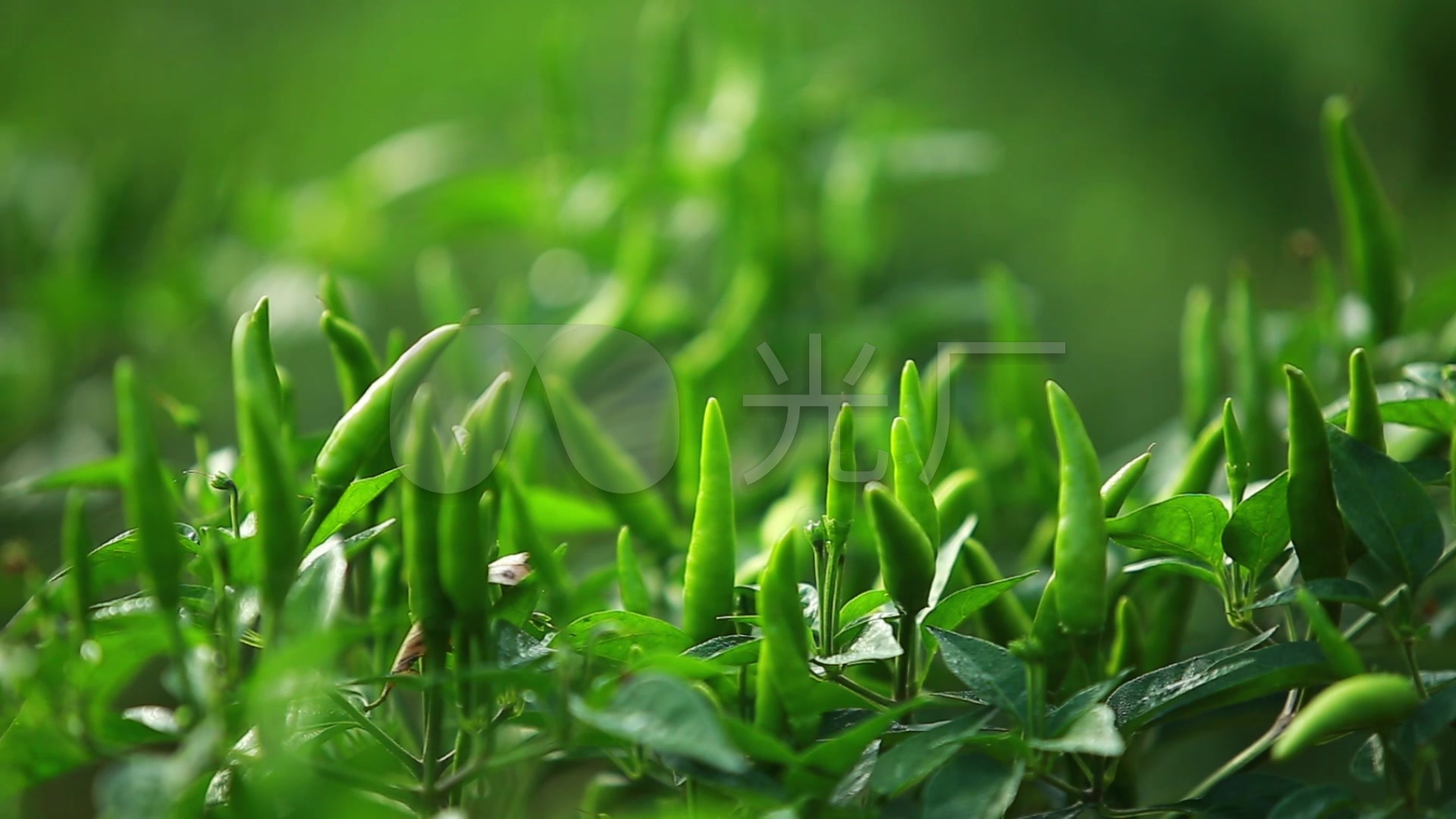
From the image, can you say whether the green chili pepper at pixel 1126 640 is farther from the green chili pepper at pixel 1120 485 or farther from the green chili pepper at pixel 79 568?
the green chili pepper at pixel 79 568

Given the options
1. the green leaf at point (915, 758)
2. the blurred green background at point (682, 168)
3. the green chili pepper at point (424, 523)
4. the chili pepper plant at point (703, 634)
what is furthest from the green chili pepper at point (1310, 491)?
the blurred green background at point (682, 168)

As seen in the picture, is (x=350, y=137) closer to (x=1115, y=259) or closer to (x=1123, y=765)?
(x=1115, y=259)

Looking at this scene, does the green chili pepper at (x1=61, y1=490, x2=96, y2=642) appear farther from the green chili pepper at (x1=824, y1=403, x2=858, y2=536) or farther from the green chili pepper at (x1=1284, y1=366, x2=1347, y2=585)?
the green chili pepper at (x1=1284, y1=366, x2=1347, y2=585)

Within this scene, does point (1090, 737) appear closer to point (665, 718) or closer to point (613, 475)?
point (665, 718)

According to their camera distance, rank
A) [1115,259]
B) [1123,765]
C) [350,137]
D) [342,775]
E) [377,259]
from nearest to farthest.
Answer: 1. [342,775]
2. [1123,765]
3. [377,259]
4. [1115,259]
5. [350,137]

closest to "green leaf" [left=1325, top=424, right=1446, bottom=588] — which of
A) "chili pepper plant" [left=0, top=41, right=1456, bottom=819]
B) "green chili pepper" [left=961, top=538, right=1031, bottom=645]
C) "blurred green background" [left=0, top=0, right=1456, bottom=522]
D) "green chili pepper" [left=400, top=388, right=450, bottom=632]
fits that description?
"chili pepper plant" [left=0, top=41, right=1456, bottom=819]

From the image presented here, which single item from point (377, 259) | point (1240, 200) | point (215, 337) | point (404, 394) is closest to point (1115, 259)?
point (1240, 200)
